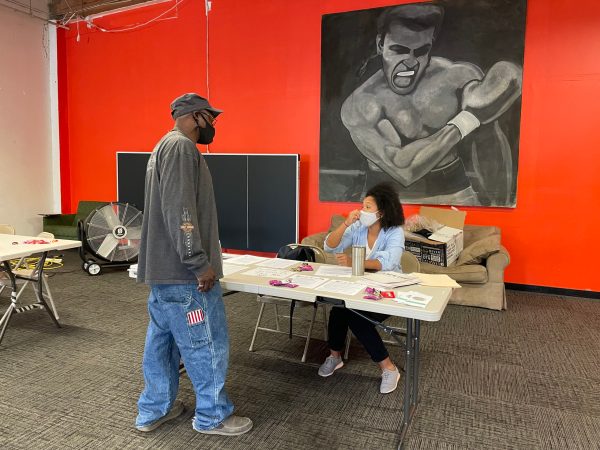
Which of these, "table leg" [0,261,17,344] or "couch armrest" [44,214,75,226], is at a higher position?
"couch armrest" [44,214,75,226]

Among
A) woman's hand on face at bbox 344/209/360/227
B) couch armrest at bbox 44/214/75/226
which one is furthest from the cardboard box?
couch armrest at bbox 44/214/75/226

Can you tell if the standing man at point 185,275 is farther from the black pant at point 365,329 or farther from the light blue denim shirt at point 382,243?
the light blue denim shirt at point 382,243

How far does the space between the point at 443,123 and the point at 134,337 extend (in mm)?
3732

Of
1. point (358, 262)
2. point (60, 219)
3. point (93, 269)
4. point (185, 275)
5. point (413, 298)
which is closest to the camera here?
point (185, 275)

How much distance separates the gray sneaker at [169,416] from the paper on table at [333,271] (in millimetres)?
1014

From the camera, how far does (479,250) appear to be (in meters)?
4.50

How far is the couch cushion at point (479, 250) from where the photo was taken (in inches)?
176

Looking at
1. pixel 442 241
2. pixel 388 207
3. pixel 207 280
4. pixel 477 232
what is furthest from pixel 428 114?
pixel 207 280

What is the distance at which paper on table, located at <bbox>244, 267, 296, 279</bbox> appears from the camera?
2596 mm

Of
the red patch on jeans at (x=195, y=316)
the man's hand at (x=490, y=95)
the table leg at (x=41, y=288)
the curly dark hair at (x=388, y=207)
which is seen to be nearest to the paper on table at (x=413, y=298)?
the curly dark hair at (x=388, y=207)

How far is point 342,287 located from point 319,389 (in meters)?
0.79

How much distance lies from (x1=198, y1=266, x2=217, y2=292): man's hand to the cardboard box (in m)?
2.92

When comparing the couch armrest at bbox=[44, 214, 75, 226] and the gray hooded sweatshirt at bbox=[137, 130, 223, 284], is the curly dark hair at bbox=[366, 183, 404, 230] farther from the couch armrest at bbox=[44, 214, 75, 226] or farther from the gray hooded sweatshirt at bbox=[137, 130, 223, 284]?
the couch armrest at bbox=[44, 214, 75, 226]

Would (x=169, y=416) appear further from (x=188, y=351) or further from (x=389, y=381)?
(x=389, y=381)
